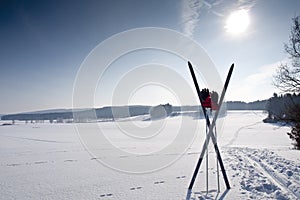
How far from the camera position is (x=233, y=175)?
7379mm

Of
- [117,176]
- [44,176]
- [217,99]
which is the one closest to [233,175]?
[217,99]

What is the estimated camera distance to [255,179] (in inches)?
256

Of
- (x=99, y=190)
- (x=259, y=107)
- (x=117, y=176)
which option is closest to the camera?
(x=99, y=190)

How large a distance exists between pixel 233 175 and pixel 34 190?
6.64 meters

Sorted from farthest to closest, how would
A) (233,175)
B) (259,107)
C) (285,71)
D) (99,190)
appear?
(259,107)
(285,71)
(233,175)
(99,190)

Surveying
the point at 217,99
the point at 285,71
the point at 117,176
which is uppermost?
the point at 285,71

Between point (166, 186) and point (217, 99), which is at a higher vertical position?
point (217, 99)

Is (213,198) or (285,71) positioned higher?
(285,71)

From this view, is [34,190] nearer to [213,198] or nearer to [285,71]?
[213,198]

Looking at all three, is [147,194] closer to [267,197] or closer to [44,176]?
[267,197]

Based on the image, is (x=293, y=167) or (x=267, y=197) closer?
(x=267, y=197)

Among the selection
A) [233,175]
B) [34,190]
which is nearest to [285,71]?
[233,175]

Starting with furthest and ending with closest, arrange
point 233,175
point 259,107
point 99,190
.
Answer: point 259,107
point 233,175
point 99,190

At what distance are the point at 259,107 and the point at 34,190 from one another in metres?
145
